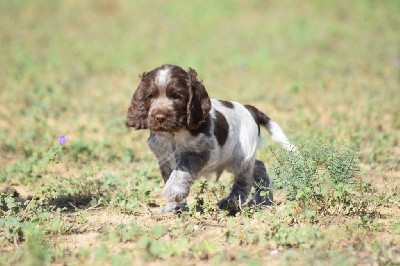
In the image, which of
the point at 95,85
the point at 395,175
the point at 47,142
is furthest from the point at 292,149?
the point at 95,85

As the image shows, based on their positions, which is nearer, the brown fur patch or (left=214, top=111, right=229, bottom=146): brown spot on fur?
(left=214, top=111, right=229, bottom=146): brown spot on fur

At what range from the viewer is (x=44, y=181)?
7512 millimetres

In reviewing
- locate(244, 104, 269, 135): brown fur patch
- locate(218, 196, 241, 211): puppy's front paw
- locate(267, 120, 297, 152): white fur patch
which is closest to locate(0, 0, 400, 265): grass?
locate(218, 196, 241, 211): puppy's front paw

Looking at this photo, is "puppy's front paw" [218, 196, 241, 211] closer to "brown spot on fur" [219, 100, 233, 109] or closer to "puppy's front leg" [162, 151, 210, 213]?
"puppy's front leg" [162, 151, 210, 213]

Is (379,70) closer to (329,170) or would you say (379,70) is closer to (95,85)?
(95,85)

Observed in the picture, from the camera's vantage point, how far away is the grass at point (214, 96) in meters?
5.06

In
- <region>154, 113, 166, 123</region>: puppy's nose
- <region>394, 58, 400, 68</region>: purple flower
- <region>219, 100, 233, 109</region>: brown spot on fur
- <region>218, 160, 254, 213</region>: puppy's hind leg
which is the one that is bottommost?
<region>218, 160, 254, 213</region>: puppy's hind leg

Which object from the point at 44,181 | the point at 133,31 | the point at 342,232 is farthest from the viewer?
the point at 133,31

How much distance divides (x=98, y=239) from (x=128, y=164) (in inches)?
127

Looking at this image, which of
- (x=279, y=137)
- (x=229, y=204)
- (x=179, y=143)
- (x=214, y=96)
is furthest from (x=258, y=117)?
(x=214, y=96)

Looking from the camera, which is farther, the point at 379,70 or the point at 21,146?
the point at 379,70

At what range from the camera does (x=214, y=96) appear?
1283cm

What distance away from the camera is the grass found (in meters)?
5.06

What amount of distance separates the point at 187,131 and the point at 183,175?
388mm
